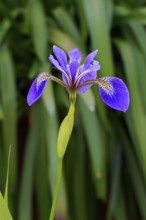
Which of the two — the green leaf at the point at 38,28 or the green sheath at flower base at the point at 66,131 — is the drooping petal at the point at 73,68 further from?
the green leaf at the point at 38,28

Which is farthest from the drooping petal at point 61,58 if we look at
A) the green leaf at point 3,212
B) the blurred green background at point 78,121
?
the blurred green background at point 78,121

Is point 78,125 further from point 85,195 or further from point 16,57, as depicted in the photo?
point 16,57

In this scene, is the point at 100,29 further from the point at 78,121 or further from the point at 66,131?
the point at 66,131

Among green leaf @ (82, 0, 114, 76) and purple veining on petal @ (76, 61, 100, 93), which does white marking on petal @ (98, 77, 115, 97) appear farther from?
green leaf @ (82, 0, 114, 76)

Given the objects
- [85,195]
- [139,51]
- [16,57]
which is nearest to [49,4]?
[16,57]

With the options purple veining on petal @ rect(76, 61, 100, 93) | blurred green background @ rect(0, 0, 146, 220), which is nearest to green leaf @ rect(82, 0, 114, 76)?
blurred green background @ rect(0, 0, 146, 220)

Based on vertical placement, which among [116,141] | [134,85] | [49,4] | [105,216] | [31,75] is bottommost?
[105,216]

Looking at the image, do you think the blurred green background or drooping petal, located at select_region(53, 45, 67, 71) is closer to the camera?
drooping petal, located at select_region(53, 45, 67, 71)
